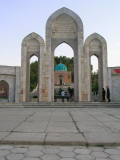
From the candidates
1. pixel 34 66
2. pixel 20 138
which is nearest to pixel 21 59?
pixel 20 138

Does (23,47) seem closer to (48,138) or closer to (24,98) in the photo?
(24,98)

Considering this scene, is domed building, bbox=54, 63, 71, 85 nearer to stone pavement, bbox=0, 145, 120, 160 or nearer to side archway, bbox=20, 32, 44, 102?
side archway, bbox=20, 32, 44, 102

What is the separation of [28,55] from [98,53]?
837 centimetres

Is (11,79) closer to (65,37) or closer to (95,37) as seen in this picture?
(65,37)

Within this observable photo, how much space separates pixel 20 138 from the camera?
386cm

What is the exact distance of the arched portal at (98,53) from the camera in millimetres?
19120

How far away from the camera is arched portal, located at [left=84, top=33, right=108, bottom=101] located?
1912 centimetres

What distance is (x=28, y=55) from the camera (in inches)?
784

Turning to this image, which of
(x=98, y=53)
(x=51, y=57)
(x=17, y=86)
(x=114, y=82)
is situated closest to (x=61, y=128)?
(x=51, y=57)

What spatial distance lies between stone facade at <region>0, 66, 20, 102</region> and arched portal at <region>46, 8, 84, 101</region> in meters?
4.12

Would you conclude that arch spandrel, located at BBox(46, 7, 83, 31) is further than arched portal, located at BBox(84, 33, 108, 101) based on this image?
Yes

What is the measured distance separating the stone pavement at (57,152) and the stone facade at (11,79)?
1710 centimetres

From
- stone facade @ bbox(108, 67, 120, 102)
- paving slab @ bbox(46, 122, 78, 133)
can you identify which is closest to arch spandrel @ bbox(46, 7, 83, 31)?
stone facade @ bbox(108, 67, 120, 102)

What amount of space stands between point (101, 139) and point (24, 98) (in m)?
15.7
